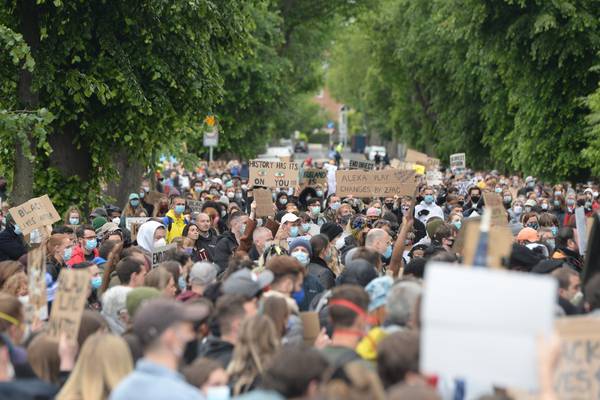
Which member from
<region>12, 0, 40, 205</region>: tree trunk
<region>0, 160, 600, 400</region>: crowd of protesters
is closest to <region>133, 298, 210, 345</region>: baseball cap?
<region>0, 160, 600, 400</region>: crowd of protesters

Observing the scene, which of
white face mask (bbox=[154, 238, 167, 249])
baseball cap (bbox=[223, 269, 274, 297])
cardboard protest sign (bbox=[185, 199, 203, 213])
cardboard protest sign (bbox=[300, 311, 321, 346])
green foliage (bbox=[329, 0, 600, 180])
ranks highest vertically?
green foliage (bbox=[329, 0, 600, 180])

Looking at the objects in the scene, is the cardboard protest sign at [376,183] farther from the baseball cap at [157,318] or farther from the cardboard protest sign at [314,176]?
the baseball cap at [157,318]

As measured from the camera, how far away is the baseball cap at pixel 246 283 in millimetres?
7980

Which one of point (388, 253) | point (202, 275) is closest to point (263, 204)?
point (388, 253)

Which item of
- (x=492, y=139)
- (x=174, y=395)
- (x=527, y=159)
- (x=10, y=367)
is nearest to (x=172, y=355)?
(x=174, y=395)

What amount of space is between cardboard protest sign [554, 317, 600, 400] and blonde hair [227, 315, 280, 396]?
1606 mm

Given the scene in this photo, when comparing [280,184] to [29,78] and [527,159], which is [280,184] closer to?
[29,78]

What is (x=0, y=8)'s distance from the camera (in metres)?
18.1

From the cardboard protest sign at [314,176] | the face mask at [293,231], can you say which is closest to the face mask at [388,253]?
the face mask at [293,231]

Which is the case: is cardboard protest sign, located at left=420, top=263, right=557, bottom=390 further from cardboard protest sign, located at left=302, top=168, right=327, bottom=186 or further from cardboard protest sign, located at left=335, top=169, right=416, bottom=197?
cardboard protest sign, located at left=302, top=168, right=327, bottom=186

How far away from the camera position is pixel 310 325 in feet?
27.1

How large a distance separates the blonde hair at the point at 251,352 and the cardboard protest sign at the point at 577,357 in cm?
161

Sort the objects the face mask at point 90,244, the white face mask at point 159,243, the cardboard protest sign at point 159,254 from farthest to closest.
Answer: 1. the face mask at point 90,244
2. the white face mask at point 159,243
3. the cardboard protest sign at point 159,254

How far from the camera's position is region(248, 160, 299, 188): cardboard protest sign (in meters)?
21.4
